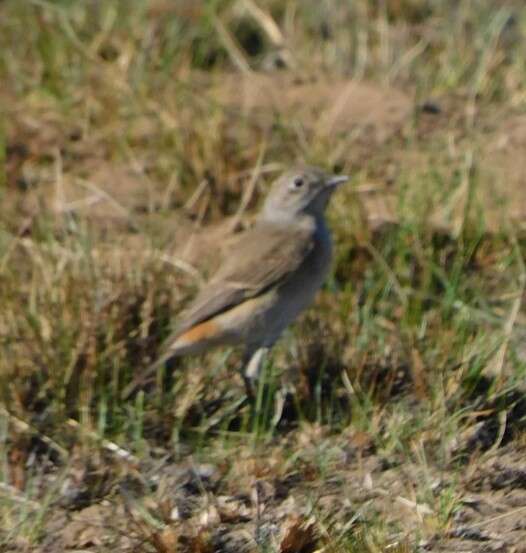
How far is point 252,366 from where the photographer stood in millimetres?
7254

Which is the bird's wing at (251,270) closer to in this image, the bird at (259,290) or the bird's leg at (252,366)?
the bird at (259,290)

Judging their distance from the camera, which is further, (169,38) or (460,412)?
(169,38)

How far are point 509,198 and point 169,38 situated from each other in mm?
2243

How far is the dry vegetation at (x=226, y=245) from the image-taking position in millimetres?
6277

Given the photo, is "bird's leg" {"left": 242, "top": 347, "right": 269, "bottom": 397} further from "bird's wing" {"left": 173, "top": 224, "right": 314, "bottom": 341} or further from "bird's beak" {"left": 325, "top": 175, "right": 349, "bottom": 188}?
"bird's beak" {"left": 325, "top": 175, "right": 349, "bottom": 188}

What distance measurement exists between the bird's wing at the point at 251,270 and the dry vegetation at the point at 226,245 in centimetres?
19

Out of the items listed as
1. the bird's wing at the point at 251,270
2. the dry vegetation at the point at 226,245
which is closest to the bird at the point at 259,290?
the bird's wing at the point at 251,270

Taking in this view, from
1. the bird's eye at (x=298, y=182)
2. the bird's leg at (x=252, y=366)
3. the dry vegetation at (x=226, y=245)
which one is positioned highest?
the bird's eye at (x=298, y=182)

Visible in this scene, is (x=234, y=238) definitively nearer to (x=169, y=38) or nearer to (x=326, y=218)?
(x=326, y=218)

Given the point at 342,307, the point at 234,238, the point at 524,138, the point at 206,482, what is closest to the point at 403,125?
the point at 524,138

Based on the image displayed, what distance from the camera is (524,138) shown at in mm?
8930

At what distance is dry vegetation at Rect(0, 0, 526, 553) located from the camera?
6277mm

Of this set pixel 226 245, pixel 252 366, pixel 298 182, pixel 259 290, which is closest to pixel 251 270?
pixel 259 290

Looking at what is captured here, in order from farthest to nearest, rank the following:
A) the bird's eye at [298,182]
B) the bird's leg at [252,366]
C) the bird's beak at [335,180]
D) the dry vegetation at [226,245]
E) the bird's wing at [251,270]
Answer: the bird's eye at [298,182] < the bird's beak at [335,180] < the bird's wing at [251,270] < the bird's leg at [252,366] < the dry vegetation at [226,245]
